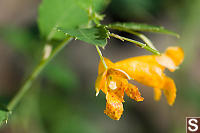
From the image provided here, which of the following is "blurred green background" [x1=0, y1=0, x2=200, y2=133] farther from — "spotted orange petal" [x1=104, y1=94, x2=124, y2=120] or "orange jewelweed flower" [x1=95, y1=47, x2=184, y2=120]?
"spotted orange petal" [x1=104, y1=94, x2=124, y2=120]

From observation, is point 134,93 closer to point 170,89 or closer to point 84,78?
point 170,89

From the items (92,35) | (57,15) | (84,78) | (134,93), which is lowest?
(84,78)

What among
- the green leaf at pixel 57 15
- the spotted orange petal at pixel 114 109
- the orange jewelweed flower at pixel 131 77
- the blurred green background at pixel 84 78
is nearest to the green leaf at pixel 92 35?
the orange jewelweed flower at pixel 131 77

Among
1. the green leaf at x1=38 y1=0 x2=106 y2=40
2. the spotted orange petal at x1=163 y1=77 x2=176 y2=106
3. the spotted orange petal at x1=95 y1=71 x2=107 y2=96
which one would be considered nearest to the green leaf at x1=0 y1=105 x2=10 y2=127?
the spotted orange petal at x1=95 y1=71 x2=107 y2=96

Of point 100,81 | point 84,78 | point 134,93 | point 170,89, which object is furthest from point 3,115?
point 84,78

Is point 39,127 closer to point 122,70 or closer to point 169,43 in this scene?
point 122,70

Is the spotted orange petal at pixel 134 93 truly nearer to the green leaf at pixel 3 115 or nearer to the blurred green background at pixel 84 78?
the green leaf at pixel 3 115
